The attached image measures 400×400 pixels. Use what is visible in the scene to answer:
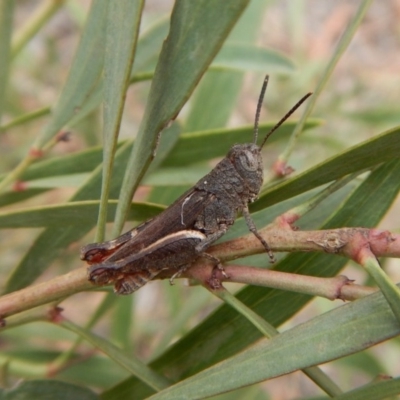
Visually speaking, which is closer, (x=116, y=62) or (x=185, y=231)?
(x=116, y=62)

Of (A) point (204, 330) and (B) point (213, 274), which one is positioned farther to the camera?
(A) point (204, 330)

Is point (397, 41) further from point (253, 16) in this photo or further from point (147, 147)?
point (147, 147)

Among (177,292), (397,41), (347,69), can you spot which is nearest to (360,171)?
(177,292)

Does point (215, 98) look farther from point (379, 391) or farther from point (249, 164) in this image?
point (379, 391)

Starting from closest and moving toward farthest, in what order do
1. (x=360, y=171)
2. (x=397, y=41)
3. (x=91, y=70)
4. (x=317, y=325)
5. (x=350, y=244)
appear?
(x=317, y=325), (x=350, y=244), (x=360, y=171), (x=91, y=70), (x=397, y=41)

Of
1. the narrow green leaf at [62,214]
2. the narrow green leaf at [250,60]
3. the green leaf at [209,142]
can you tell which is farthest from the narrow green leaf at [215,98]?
the narrow green leaf at [62,214]

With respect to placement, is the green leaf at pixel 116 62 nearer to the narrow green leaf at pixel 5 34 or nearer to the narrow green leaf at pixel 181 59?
the narrow green leaf at pixel 181 59

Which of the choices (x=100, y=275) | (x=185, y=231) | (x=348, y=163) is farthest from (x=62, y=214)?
(x=348, y=163)
